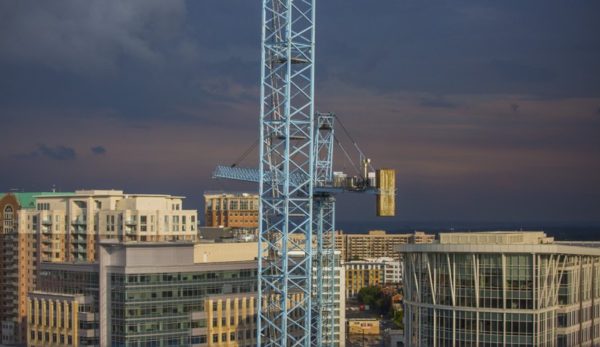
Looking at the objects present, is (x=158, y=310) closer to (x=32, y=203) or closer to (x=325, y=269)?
(x=325, y=269)

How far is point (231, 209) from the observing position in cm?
12825

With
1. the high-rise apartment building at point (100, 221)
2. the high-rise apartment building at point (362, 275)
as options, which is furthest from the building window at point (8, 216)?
the high-rise apartment building at point (362, 275)

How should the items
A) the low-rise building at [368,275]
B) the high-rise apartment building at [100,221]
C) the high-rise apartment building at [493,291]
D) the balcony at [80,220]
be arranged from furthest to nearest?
the low-rise building at [368,275] → the balcony at [80,220] → the high-rise apartment building at [100,221] → the high-rise apartment building at [493,291]

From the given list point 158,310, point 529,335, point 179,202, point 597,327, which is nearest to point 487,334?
point 529,335

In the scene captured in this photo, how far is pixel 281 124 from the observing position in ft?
148

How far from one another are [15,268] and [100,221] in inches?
508

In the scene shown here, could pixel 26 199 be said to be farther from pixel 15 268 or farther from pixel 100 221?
pixel 100 221

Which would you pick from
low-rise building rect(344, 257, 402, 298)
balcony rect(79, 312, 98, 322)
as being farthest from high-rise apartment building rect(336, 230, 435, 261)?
balcony rect(79, 312, 98, 322)

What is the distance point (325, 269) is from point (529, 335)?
25855mm

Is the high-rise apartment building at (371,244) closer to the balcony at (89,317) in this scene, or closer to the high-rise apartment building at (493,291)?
the balcony at (89,317)

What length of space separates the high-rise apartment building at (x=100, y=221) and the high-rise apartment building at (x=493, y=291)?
2741 centimetres

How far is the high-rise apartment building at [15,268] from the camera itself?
7981 centimetres

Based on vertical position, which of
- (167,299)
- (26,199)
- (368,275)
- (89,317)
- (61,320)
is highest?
(26,199)

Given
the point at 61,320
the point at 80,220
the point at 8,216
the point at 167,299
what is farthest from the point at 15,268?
the point at 167,299
